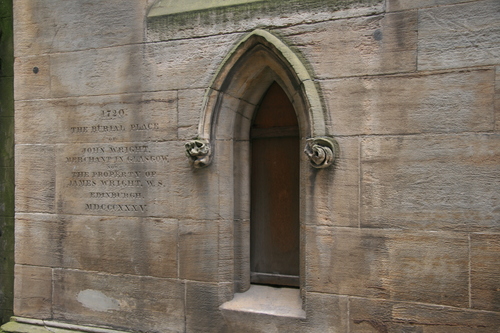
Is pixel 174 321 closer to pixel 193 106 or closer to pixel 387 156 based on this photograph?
pixel 193 106

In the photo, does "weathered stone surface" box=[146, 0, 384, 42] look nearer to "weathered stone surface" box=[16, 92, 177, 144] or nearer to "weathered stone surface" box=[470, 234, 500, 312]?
"weathered stone surface" box=[16, 92, 177, 144]

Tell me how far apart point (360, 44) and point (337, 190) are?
1275mm

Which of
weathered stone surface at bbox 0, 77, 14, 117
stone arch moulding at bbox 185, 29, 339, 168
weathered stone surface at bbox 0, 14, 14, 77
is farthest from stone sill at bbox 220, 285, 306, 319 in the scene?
weathered stone surface at bbox 0, 14, 14, 77

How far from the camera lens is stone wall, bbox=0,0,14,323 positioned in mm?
4980

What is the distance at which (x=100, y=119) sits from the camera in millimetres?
4340

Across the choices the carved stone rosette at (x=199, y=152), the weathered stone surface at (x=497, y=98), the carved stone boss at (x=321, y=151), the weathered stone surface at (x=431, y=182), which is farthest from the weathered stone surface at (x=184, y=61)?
the weathered stone surface at (x=497, y=98)

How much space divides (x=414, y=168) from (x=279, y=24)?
5.74ft

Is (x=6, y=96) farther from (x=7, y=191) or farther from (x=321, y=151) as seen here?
(x=321, y=151)

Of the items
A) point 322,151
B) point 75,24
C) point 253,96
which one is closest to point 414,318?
point 322,151

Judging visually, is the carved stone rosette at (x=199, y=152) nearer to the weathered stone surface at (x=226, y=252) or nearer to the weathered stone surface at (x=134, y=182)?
the weathered stone surface at (x=134, y=182)

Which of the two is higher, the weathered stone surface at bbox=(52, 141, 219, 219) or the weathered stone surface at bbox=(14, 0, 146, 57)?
the weathered stone surface at bbox=(14, 0, 146, 57)

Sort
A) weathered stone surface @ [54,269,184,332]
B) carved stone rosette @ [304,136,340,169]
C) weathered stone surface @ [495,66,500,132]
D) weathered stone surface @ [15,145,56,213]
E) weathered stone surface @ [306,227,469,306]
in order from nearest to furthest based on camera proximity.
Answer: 1. weathered stone surface @ [495,66,500,132]
2. weathered stone surface @ [306,227,469,306]
3. carved stone rosette @ [304,136,340,169]
4. weathered stone surface @ [54,269,184,332]
5. weathered stone surface @ [15,145,56,213]

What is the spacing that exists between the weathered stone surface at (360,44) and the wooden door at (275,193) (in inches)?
26.2

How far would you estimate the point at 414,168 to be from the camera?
3.41 metres
